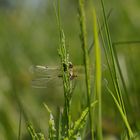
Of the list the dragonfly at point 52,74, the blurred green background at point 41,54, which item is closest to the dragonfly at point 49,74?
the dragonfly at point 52,74

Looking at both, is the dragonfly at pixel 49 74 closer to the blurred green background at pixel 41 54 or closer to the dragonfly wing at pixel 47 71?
the dragonfly wing at pixel 47 71

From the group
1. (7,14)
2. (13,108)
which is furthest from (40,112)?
(7,14)

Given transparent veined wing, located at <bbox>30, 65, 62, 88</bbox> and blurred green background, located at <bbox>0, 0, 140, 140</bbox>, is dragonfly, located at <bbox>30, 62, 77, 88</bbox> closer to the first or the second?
transparent veined wing, located at <bbox>30, 65, 62, 88</bbox>

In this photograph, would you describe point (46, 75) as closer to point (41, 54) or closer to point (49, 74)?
point (49, 74)

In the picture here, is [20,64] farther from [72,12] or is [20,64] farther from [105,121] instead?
[72,12]

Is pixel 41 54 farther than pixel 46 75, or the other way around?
pixel 41 54

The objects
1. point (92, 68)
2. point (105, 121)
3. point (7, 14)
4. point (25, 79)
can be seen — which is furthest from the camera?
point (7, 14)

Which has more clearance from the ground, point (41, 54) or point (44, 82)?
point (41, 54)

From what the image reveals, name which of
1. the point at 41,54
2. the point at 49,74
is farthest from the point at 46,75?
the point at 41,54
